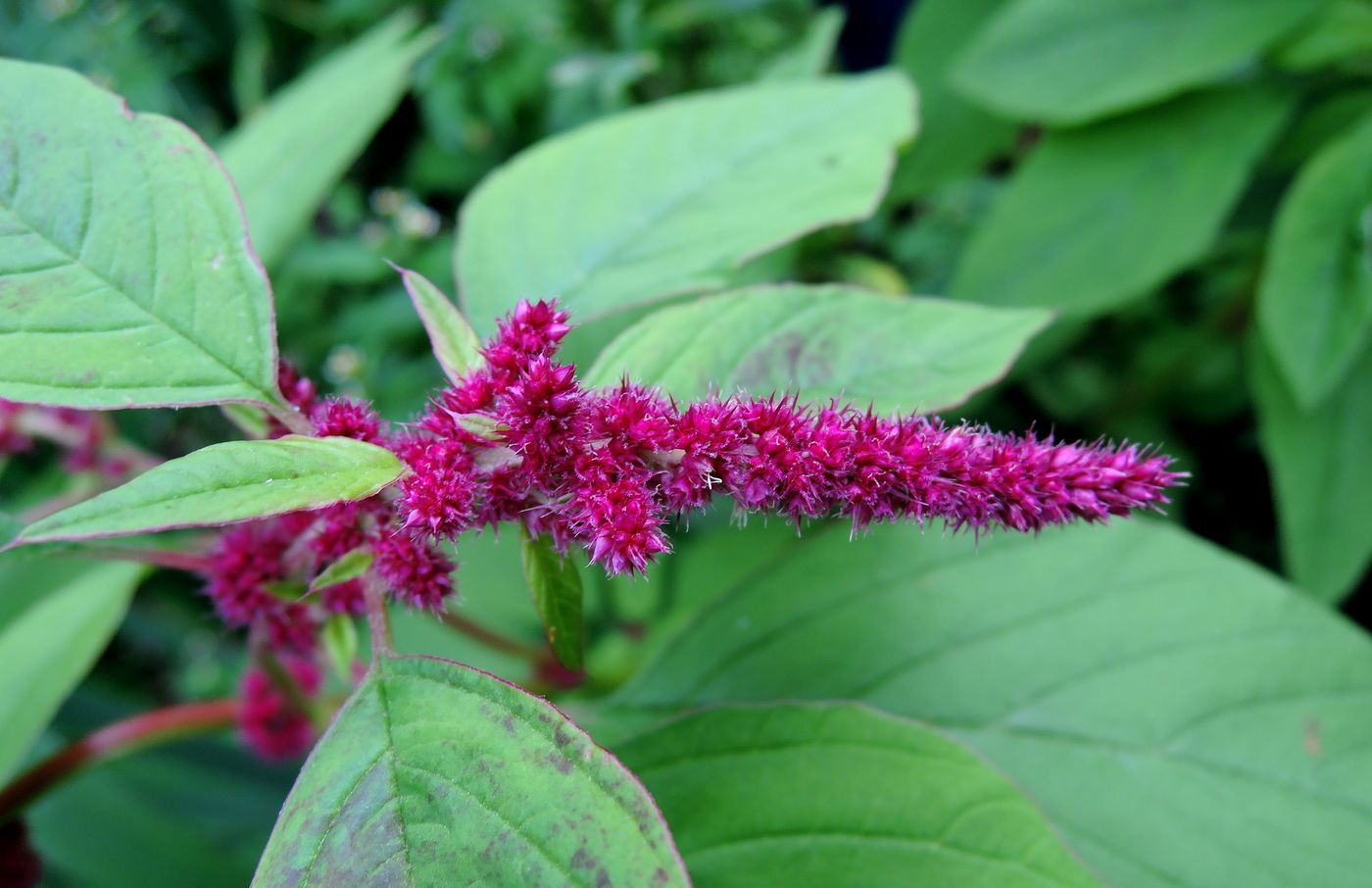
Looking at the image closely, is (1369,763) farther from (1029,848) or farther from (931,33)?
(931,33)

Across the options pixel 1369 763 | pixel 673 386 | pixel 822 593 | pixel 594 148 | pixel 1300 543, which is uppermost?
pixel 594 148

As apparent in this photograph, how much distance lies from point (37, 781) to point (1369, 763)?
1.64 meters

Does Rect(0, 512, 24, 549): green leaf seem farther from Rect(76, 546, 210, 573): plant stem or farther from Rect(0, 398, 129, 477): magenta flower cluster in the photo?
Rect(0, 398, 129, 477): magenta flower cluster

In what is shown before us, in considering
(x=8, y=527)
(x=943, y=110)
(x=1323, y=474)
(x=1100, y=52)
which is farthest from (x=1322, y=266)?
(x=8, y=527)

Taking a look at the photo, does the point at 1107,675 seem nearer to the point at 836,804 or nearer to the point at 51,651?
the point at 836,804

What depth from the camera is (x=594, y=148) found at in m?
1.39

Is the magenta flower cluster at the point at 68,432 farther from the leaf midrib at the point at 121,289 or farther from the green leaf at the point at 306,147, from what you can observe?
the leaf midrib at the point at 121,289

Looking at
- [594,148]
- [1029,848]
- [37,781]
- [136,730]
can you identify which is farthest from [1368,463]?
[37,781]

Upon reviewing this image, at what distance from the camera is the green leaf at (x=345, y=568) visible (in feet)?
2.62

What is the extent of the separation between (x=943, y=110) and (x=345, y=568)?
73.0 inches

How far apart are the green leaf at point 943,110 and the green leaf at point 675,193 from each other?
26.4 inches

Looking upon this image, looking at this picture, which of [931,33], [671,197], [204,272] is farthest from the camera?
[931,33]

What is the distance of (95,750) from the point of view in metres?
1.23

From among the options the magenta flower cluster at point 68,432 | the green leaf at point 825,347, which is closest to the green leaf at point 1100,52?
the green leaf at point 825,347
